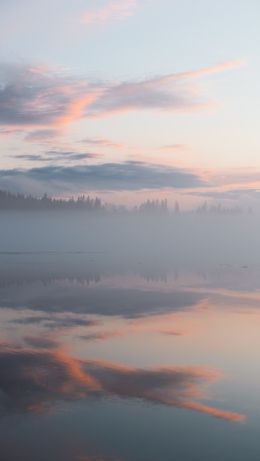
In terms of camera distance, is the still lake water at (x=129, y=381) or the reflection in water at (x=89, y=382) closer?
the still lake water at (x=129, y=381)

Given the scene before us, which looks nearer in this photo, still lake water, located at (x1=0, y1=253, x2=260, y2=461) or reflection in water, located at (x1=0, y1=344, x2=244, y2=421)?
still lake water, located at (x1=0, y1=253, x2=260, y2=461)

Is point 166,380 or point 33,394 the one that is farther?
point 166,380

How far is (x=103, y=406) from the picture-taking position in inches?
710

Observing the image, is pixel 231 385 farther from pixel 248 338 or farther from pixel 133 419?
pixel 248 338

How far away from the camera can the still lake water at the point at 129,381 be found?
15109 mm

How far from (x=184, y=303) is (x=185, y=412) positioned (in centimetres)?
2671

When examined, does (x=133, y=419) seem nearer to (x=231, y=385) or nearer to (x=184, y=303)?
(x=231, y=385)

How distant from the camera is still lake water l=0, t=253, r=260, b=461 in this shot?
595 inches

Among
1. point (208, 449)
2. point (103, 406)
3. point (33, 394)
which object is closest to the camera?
point (208, 449)

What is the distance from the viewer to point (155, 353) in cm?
2584

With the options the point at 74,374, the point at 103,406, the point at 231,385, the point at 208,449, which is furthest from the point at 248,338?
the point at 208,449

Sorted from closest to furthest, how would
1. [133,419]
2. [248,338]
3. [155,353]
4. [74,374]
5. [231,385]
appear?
[133,419]
[231,385]
[74,374]
[155,353]
[248,338]

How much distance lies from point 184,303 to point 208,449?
96.9ft

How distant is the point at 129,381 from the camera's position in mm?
20766
